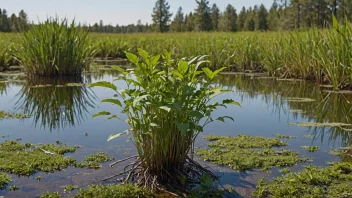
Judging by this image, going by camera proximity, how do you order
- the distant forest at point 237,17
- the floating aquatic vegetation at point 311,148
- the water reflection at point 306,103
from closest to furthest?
1. the floating aquatic vegetation at point 311,148
2. the water reflection at point 306,103
3. the distant forest at point 237,17

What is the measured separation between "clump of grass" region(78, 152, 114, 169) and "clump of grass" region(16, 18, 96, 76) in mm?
5938

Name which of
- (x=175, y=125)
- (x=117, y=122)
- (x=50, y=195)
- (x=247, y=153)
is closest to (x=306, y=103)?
(x=247, y=153)

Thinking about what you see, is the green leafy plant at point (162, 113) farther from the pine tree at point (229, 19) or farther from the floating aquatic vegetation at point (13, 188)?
the pine tree at point (229, 19)

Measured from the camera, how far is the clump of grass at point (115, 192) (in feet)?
9.01

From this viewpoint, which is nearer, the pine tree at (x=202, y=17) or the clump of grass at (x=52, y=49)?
the clump of grass at (x=52, y=49)

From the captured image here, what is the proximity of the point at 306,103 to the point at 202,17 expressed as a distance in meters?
48.6

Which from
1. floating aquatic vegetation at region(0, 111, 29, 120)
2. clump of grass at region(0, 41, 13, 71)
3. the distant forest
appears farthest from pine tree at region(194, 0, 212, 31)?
floating aquatic vegetation at region(0, 111, 29, 120)

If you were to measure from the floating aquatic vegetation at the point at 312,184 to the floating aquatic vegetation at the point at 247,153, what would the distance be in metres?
0.33

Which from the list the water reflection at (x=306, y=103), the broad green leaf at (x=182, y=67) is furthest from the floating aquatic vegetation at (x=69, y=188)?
the water reflection at (x=306, y=103)

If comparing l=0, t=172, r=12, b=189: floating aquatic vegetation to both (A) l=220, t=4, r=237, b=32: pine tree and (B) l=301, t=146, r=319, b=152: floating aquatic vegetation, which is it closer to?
(B) l=301, t=146, r=319, b=152: floating aquatic vegetation

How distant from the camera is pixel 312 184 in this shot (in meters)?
3.02

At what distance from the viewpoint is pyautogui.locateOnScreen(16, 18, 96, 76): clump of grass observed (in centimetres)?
903

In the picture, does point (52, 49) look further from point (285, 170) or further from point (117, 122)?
point (285, 170)

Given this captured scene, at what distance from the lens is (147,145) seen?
3031mm
